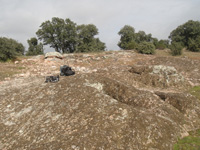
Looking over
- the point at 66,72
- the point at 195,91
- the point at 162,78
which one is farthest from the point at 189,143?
the point at 66,72

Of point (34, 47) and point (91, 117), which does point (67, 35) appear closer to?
point (34, 47)

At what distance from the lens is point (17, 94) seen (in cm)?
744

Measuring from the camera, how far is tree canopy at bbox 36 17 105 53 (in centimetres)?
4712

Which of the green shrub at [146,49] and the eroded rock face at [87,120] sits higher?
the green shrub at [146,49]

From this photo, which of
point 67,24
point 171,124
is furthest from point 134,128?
point 67,24

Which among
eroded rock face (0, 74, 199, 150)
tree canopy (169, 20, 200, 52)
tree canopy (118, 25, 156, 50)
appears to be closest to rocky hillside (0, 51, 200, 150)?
eroded rock face (0, 74, 199, 150)

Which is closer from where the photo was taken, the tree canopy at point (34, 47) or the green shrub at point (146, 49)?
the green shrub at point (146, 49)

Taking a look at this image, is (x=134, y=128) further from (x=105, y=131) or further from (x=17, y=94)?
(x=17, y=94)

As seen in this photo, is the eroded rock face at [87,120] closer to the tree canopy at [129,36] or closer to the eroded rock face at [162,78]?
the eroded rock face at [162,78]

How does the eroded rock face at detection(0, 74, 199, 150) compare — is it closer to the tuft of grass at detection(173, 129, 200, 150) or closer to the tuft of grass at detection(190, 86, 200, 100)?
the tuft of grass at detection(173, 129, 200, 150)

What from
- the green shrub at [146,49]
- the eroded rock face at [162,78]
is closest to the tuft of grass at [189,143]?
the eroded rock face at [162,78]

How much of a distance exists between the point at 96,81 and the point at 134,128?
151 inches

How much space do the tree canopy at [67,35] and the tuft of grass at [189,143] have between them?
149 feet

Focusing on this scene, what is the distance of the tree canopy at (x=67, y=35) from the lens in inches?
1855
